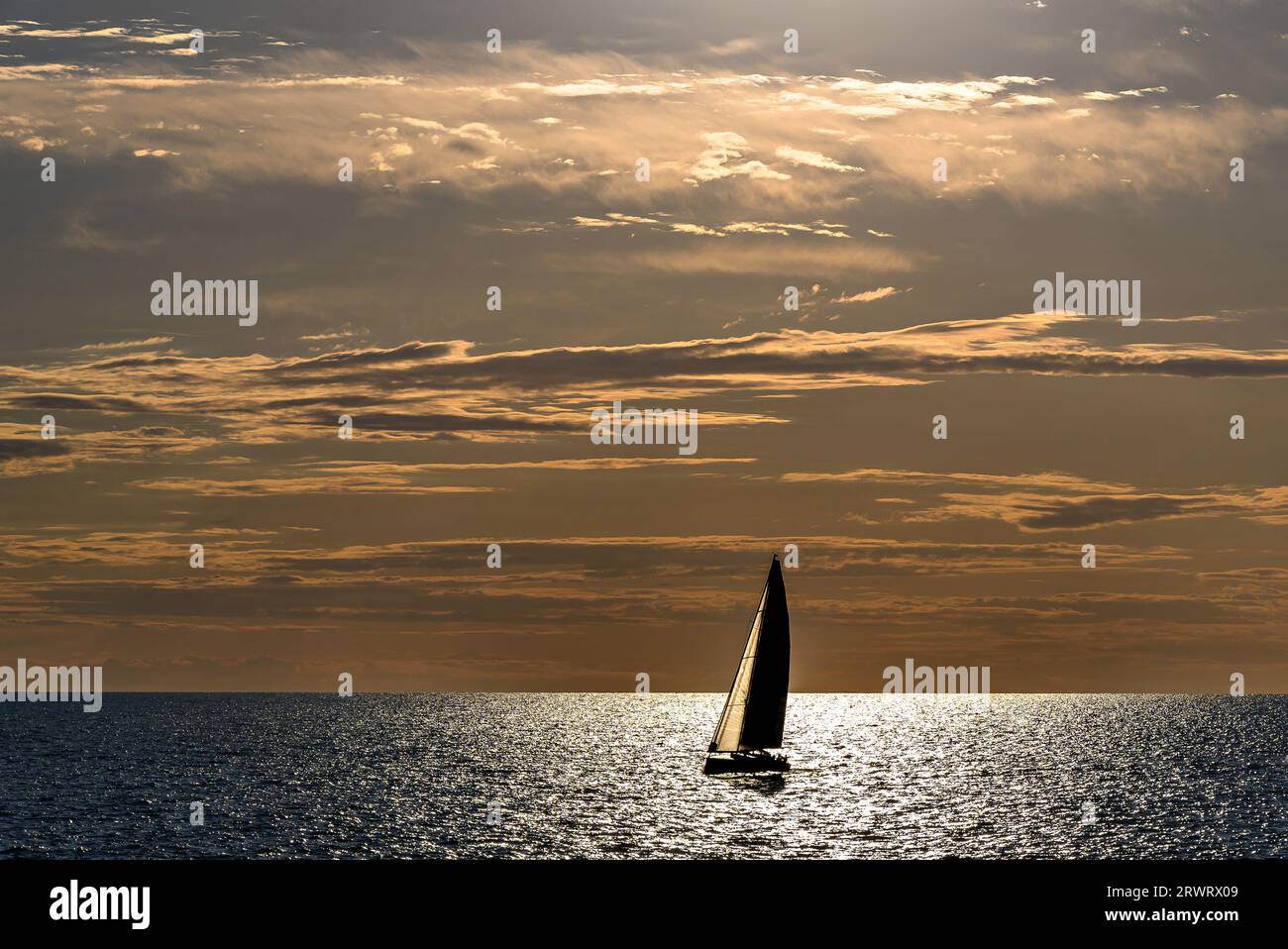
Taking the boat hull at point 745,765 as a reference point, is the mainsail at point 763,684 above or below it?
above

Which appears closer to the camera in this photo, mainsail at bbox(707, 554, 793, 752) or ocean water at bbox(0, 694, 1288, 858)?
ocean water at bbox(0, 694, 1288, 858)

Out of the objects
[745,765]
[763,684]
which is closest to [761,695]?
[763,684]

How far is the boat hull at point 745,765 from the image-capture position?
10456 centimetres

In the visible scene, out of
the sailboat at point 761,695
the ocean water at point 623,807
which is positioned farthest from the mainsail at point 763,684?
the ocean water at point 623,807

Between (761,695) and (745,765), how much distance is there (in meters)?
8.47

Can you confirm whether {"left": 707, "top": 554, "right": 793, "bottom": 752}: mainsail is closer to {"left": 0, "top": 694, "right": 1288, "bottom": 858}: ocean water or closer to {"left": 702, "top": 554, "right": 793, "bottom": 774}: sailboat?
{"left": 702, "top": 554, "right": 793, "bottom": 774}: sailboat

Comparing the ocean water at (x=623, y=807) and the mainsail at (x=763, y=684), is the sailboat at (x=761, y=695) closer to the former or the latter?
the mainsail at (x=763, y=684)

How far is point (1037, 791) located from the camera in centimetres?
13125

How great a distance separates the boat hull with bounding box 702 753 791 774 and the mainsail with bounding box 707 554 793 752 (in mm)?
→ 1082

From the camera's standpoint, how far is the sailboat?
95.4 m

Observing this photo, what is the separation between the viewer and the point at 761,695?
101m

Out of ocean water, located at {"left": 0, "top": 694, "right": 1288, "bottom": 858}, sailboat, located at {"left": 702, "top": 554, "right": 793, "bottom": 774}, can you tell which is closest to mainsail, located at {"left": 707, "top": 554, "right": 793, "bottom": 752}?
sailboat, located at {"left": 702, "top": 554, "right": 793, "bottom": 774}
